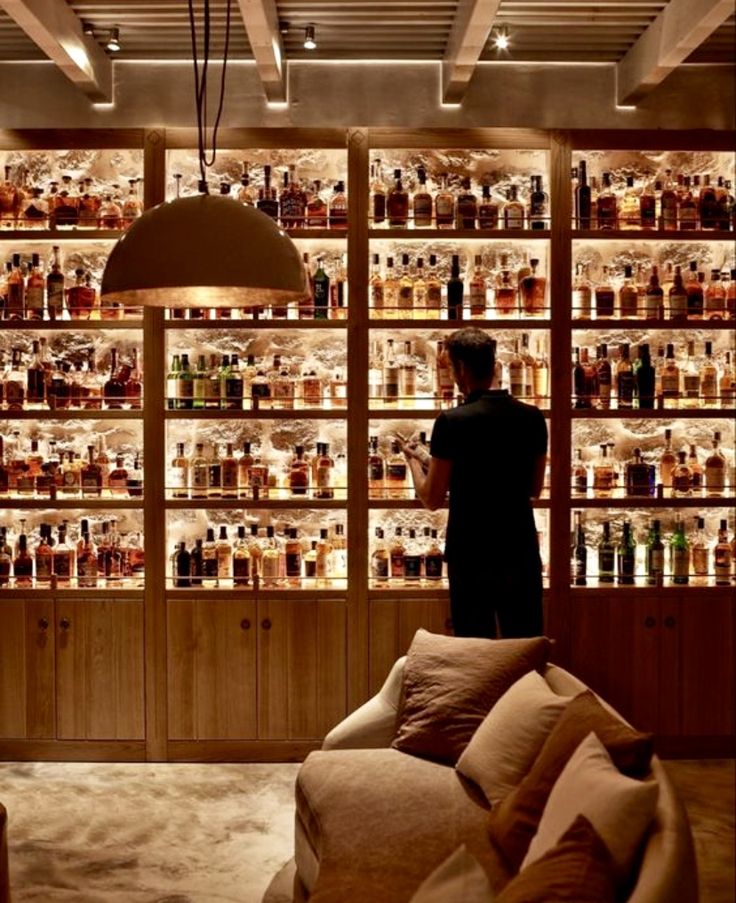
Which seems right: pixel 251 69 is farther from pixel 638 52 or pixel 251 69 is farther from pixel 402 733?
pixel 402 733

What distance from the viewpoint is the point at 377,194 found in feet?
15.5

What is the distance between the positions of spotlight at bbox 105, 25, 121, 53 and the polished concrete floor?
10.5 ft

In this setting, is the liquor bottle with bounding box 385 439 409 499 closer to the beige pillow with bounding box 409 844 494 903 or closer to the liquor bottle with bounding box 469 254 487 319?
the liquor bottle with bounding box 469 254 487 319

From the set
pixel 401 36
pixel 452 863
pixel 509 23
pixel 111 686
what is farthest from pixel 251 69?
pixel 452 863

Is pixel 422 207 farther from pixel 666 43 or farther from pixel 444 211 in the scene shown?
pixel 666 43

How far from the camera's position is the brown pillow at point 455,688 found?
304cm

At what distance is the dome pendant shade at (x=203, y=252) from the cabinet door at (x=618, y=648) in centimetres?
271

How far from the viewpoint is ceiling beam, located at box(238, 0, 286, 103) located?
3828 mm

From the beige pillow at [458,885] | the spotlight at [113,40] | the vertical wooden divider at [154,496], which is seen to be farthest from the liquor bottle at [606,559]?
the spotlight at [113,40]

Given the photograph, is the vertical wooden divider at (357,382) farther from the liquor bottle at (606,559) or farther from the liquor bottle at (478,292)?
the liquor bottle at (606,559)

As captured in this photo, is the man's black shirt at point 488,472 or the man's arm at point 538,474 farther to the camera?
the man's arm at point 538,474

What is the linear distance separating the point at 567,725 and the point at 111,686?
2772mm

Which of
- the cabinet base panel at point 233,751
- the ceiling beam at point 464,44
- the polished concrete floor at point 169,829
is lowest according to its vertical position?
the polished concrete floor at point 169,829

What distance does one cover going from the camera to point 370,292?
4.74 meters
